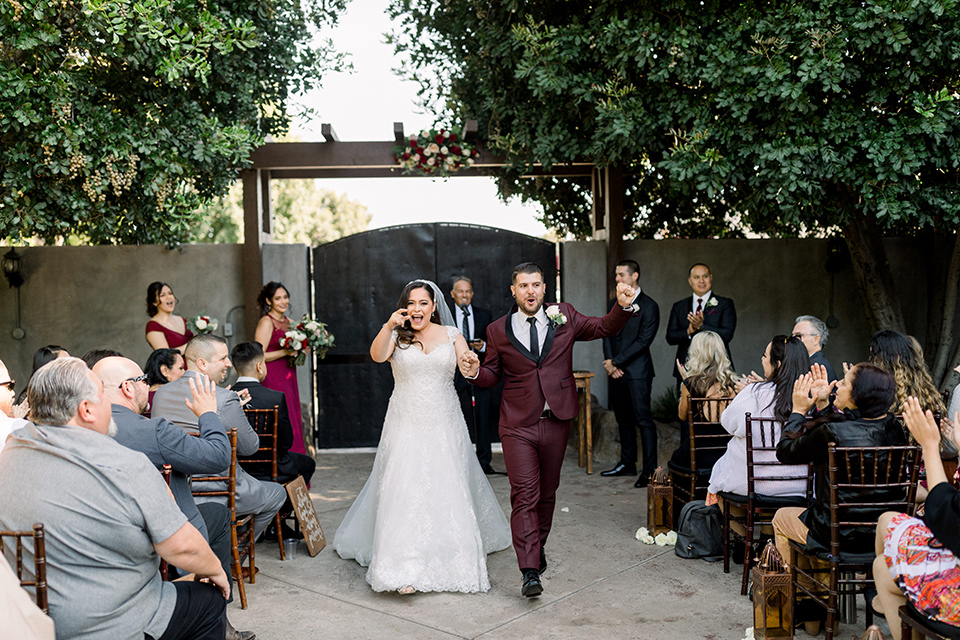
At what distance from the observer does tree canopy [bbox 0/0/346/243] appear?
590 cm

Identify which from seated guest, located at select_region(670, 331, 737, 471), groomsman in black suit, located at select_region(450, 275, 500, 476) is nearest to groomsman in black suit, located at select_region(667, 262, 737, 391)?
seated guest, located at select_region(670, 331, 737, 471)

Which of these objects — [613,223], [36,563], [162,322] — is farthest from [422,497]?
[613,223]

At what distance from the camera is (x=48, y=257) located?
8984 mm

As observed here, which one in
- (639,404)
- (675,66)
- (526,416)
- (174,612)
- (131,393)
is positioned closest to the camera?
(174,612)

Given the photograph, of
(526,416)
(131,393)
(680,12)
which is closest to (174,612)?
(131,393)

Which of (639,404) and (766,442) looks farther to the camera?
(639,404)

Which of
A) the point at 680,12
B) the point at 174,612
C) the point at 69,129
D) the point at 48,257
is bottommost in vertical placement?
the point at 174,612

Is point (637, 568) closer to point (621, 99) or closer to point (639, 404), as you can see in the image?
point (639, 404)

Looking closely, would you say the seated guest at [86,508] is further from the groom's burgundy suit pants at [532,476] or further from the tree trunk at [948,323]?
the tree trunk at [948,323]

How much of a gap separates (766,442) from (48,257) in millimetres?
7775

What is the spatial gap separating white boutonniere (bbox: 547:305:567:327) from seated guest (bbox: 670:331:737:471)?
127 cm

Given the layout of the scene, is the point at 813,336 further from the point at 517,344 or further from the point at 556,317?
the point at 517,344

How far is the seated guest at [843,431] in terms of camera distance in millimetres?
3789

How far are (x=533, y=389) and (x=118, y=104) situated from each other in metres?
4.53
